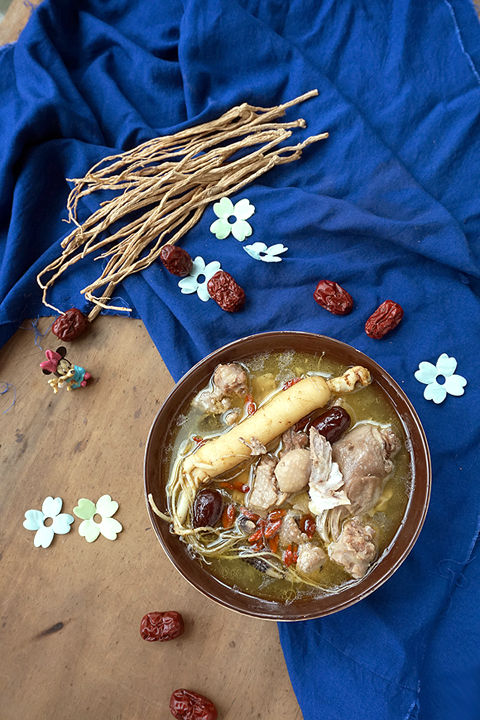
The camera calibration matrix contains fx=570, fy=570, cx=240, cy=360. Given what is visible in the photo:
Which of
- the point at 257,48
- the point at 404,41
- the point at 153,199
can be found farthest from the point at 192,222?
the point at 404,41

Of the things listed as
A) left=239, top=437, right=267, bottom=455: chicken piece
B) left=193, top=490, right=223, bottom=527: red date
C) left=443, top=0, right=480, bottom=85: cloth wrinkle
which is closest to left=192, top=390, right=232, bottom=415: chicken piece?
left=239, top=437, right=267, bottom=455: chicken piece

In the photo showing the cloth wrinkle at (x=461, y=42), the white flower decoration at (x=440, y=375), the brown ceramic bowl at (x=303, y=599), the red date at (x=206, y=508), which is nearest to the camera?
the brown ceramic bowl at (x=303, y=599)

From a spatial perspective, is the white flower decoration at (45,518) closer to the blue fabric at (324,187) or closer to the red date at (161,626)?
the red date at (161,626)

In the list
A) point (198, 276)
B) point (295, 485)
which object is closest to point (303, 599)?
point (295, 485)

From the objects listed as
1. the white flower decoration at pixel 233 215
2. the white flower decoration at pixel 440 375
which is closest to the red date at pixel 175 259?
the white flower decoration at pixel 233 215

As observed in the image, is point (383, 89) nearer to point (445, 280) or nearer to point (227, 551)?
point (445, 280)

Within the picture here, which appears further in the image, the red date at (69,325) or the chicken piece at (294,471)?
the red date at (69,325)
